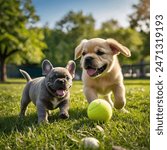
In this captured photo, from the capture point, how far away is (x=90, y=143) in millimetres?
995

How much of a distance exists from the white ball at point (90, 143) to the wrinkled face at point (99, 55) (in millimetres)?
417

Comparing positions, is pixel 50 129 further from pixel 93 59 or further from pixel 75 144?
pixel 93 59

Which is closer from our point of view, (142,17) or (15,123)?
(15,123)

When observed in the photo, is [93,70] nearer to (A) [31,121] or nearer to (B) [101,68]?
(B) [101,68]

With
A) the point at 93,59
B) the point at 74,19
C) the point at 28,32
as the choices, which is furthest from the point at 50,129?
the point at 28,32

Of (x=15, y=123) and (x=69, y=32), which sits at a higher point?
(x=69, y=32)

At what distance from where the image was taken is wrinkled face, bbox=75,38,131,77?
4.58ft

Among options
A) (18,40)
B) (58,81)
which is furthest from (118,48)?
(18,40)

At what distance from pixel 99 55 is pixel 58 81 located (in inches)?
7.2

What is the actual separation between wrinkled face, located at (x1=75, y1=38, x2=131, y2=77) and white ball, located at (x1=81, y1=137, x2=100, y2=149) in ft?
1.37

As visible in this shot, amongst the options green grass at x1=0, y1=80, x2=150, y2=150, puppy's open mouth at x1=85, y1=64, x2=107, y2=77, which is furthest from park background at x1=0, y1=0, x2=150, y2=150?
puppy's open mouth at x1=85, y1=64, x2=107, y2=77

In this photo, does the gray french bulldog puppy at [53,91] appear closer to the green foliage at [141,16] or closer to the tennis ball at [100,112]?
the tennis ball at [100,112]

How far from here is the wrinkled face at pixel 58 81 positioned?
133cm

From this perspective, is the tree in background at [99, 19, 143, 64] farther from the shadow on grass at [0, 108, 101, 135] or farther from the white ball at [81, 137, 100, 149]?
the white ball at [81, 137, 100, 149]
